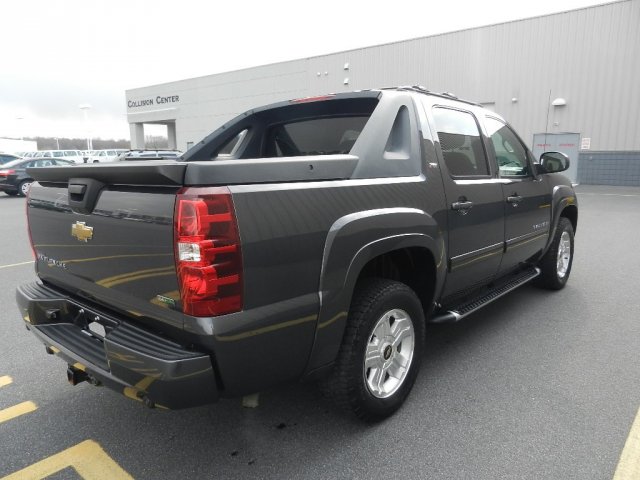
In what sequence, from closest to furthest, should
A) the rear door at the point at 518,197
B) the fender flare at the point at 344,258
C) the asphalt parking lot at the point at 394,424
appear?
the fender flare at the point at 344,258 < the asphalt parking lot at the point at 394,424 < the rear door at the point at 518,197

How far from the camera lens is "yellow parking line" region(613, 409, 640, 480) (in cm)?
217

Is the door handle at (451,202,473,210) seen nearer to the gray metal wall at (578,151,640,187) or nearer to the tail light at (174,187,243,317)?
the tail light at (174,187,243,317)

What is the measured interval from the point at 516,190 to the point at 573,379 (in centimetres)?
154

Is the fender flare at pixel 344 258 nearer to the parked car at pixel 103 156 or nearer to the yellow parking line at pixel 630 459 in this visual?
the yellow parking line at pixel 630 459

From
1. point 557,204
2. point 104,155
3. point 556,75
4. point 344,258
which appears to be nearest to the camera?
point 344,258

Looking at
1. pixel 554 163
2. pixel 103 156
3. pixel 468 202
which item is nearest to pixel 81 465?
pixel 468 202

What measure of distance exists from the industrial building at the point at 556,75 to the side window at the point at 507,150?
686 inches

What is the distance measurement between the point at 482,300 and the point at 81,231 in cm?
278

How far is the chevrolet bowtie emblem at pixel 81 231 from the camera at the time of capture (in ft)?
7.29

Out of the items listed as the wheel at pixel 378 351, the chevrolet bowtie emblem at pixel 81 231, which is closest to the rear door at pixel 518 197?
the wheel at pixel 378 351

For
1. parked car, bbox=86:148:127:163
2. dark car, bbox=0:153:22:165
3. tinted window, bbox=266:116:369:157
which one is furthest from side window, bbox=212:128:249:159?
parked car, bbox=86:148:127:163

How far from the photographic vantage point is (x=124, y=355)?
1.92m

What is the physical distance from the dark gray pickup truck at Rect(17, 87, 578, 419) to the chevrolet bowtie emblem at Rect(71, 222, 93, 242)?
0.02m

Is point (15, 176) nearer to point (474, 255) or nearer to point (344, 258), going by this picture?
point (474, 255)
